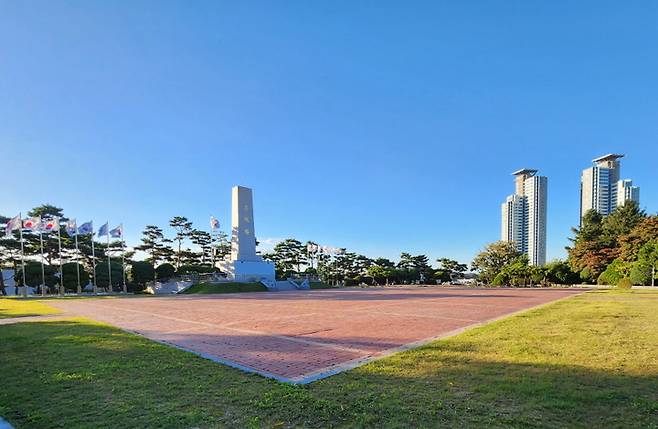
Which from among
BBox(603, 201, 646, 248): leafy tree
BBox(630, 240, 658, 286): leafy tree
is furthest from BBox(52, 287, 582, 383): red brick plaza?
BBox(603, 201, 646, 248): leafy tree

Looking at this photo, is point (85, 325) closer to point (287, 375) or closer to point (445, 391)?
point (287, 375)

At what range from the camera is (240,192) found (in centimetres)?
3747

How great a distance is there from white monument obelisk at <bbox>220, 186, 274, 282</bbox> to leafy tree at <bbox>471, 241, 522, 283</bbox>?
37554mm

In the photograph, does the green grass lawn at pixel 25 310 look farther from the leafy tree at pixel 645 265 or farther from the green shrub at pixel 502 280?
the green shrub at pixel 502 280

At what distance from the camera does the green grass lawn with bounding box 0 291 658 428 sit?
3189 mm

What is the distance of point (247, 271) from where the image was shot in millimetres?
37562

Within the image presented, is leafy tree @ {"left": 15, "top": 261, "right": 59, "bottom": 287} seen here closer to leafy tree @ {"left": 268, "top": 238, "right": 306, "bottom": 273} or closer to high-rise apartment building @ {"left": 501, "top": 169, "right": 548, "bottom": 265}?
leafy tree @ {"left": 268, "top": 238, "right": 306, "bottom": 273}

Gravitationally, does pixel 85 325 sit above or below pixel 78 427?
below

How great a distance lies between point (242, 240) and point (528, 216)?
176 feet

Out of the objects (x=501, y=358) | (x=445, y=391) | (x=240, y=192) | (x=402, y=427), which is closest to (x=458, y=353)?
(x=501, y=358)

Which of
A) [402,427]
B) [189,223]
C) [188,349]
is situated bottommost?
[188,349]

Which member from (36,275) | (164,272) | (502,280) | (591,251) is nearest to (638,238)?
(591,251)

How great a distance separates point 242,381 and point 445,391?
2.43 metres

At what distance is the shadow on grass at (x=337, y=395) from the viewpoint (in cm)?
317
